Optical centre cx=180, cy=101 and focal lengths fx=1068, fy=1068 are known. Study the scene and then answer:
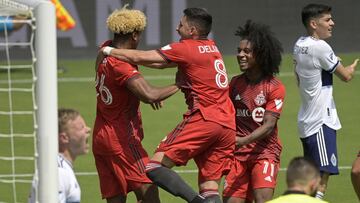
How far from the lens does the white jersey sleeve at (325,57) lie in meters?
10.3

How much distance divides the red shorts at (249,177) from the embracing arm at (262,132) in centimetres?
29

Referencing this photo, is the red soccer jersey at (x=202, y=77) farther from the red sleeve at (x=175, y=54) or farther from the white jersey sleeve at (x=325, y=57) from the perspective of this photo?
the white jersey sleeve at (x=325, y=57)

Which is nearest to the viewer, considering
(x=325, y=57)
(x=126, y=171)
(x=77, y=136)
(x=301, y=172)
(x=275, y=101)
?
(x=301, y=172)

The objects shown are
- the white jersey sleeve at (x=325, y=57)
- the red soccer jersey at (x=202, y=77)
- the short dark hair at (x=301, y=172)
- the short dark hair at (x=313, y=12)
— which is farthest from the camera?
the short dark hair at (x=313, y=12)

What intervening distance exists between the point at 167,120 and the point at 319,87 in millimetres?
6874

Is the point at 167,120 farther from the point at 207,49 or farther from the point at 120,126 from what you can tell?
the point at 207,49

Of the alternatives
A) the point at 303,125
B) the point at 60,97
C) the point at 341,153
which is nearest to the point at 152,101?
the point at 303,125

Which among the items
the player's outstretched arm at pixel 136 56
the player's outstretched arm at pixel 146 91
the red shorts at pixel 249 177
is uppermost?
the player's outstretched arm at pixel 136 56

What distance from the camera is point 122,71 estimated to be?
30.7 feet

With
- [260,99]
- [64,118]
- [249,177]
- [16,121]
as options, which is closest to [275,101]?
[260,99]

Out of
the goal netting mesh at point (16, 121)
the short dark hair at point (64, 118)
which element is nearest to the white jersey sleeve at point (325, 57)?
the goal netting mesh at point (16, 121)

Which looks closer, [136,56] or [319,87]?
[136,56]

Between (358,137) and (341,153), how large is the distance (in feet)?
4.13

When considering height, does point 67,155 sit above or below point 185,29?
below
